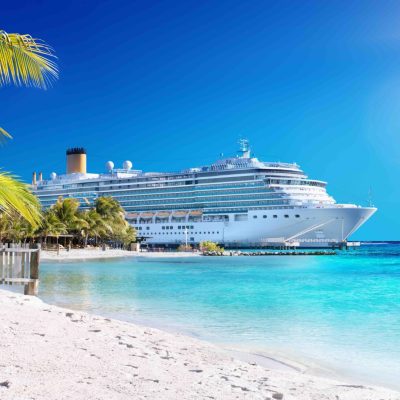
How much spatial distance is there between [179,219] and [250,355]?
216 ft

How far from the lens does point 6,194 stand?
530cm

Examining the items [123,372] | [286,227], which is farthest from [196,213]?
[123,372]

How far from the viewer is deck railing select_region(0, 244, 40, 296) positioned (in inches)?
436

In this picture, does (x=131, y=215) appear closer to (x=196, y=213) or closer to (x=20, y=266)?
(x=196, y=213)

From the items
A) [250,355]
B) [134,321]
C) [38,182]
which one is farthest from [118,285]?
[38,182]

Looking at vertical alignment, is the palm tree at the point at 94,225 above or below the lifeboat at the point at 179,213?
below

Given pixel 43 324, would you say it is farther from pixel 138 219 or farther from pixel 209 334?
pixel 138 219

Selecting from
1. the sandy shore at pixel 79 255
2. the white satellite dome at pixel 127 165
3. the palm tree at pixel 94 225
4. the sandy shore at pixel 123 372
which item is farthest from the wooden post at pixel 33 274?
the white satellite dome at pixel 127 165

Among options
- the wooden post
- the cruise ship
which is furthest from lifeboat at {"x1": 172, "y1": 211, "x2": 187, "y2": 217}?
the wooden post

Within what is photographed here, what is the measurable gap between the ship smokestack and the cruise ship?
38.2ft

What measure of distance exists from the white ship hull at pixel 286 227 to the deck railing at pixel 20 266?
183 ft

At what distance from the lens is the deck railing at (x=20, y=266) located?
1109cm

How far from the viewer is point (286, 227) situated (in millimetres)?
66938

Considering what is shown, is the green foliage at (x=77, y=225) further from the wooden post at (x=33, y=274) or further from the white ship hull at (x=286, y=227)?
the wooden post at (x=33, y=274)
